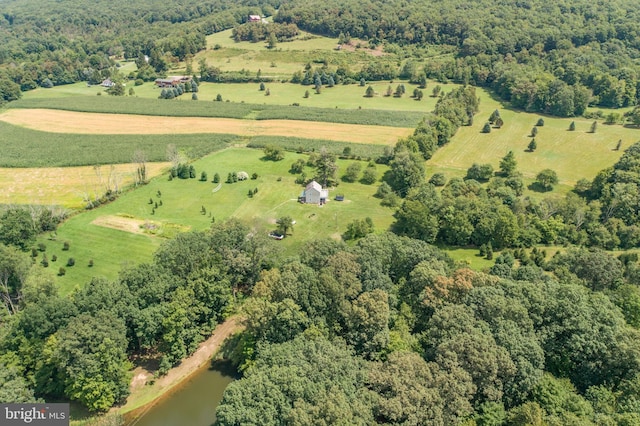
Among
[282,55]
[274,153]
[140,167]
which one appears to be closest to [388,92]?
[282,55]

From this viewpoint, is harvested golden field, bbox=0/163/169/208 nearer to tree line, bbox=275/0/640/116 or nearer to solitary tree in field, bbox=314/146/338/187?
solitary tree in field, bbox=314/146/338/187

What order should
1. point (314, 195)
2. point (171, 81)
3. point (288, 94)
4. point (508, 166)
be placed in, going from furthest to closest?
point (171, 81) < point (288, 94) < point (508, 166) < point (314, 195)

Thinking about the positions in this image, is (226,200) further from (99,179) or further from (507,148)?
(507,148)

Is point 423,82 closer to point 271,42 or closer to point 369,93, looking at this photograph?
point 369,93

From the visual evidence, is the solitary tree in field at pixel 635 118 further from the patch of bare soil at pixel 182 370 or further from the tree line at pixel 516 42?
the patch of bare soil at pixel 182 370

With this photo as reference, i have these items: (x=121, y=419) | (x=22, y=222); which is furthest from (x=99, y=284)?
(x=22, y=222)

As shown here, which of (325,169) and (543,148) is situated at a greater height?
(543,148)

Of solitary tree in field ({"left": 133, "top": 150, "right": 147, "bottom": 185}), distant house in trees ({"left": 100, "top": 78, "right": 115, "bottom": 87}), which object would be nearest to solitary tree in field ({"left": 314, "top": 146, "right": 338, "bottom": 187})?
solitary tree in field ({"left": 133, "top": 150, "right": 147, "bottom": 185})
